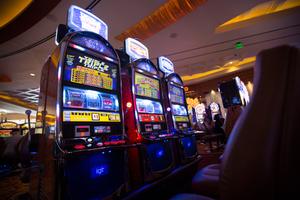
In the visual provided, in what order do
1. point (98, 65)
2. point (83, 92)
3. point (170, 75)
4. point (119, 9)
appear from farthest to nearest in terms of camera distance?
point (119, 9) < point (170, 75) < point (98, 65) < point (83, 92)

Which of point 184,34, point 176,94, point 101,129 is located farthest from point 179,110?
point 184,34

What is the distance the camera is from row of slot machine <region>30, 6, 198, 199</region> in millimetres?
1326

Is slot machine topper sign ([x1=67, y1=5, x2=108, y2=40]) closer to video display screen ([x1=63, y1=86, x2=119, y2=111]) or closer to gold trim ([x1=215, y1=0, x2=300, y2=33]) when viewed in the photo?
video display screen ([x1=63, y1=86, x2=119, y2=111])

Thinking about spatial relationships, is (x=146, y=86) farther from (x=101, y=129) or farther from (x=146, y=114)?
(x=101, y=129)

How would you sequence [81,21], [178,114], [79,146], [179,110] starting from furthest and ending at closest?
[179,110], [178,114], [81,21], [79,146]

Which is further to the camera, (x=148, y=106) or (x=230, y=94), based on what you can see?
(x=230, y=94)

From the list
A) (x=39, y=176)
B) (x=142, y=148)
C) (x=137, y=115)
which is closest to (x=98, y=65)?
(x=137, y=115)

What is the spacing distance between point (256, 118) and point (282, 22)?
612cm

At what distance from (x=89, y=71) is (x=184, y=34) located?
3930mm

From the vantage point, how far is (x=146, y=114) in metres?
2.25

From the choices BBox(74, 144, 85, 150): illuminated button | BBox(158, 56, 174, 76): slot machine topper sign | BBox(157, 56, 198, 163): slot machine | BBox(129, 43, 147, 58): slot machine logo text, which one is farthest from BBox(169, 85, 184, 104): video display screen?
BBox(74, 144, 85, 150): illuminated button

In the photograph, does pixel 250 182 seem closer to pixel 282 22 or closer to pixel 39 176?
pixel 39 176

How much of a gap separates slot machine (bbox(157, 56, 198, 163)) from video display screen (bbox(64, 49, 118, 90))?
123cm

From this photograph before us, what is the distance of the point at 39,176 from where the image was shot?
1612mm
